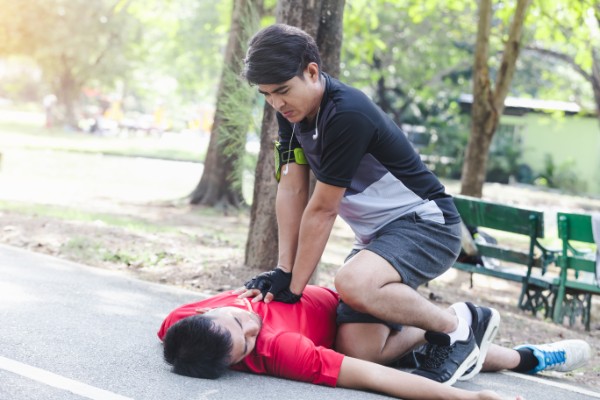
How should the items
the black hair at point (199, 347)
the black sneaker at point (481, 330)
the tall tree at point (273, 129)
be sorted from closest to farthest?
the black hair at point (199, 347) < the black sneaker at point (481, 330) < the tall tree at point (273, 129)

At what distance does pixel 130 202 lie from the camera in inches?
655

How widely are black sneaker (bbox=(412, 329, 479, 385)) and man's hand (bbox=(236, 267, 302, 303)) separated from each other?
0.76 meters

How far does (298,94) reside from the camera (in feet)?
14.9

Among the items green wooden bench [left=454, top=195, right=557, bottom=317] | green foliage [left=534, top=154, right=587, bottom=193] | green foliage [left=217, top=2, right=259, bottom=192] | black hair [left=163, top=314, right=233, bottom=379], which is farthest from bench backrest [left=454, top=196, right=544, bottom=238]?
green foliage [left=534, top=154, right=587, bottom=193]

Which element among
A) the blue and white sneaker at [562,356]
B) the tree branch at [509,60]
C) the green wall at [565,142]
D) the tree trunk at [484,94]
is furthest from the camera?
the green wall at [565,142]

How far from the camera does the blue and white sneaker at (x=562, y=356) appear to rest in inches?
217

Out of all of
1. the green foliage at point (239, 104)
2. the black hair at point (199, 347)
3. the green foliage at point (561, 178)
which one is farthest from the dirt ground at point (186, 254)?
the green foliage at point (561, 178)

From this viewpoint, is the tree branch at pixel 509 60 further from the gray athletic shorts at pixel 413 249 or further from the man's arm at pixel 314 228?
the man's arm at pixel 314 228

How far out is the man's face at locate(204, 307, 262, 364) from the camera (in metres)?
4.46

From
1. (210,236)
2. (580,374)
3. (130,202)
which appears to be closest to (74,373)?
(580,374)

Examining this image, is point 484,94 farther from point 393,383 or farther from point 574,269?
point 393,383

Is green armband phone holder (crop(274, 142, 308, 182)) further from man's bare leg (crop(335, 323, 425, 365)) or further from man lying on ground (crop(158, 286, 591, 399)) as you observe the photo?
man's bare leg (crop(335, 323, 425, 365))

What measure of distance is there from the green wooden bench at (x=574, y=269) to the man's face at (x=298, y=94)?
174 inches

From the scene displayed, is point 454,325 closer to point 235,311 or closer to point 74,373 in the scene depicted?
point 235,311
